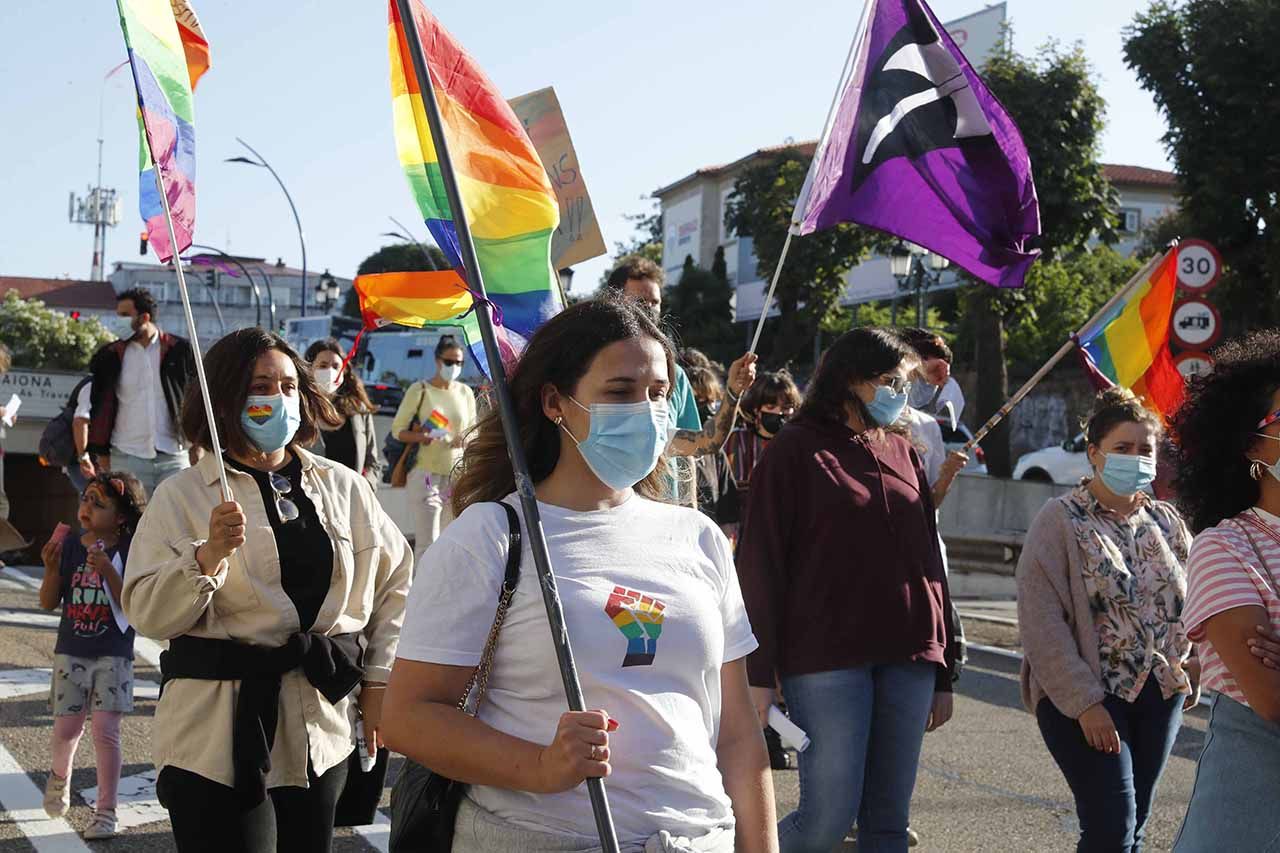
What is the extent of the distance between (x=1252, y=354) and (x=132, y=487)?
4541mm

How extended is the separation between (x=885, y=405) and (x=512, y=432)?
7.54 feet

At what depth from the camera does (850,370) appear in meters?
4.83

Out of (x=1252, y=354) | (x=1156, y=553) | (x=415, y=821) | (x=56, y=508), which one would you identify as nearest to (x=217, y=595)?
(x=415, y=821)

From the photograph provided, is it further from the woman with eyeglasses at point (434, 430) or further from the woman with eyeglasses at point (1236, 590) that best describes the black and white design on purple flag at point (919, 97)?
the woman with eyeglasses at point (434, 430)

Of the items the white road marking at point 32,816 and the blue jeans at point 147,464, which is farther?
the blue jeans at point 147,464

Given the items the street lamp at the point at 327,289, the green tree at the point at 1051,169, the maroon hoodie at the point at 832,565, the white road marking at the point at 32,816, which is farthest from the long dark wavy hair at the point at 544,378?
the street lamp at the point at 327,289

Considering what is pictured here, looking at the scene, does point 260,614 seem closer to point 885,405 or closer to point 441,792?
point 441,792

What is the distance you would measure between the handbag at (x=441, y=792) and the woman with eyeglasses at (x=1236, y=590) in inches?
65.1

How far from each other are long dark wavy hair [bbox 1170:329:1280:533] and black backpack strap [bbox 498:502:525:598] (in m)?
1.88

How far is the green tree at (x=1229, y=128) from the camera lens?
96.1 feet

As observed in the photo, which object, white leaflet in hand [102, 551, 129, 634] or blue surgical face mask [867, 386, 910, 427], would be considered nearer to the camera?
blue surgical face mask [867, 386, 910, 427]

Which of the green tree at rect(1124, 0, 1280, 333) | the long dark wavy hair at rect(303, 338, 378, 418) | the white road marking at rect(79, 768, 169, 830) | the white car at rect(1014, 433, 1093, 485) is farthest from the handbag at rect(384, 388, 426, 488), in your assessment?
the green tree at rect(1124, 0, 1280, 333)

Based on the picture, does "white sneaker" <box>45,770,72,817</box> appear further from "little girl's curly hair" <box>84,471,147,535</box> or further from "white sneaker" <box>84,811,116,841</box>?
"little girl's curly hair" <box>84,471,147,535</box>

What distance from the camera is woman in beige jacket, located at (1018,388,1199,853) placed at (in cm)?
471
